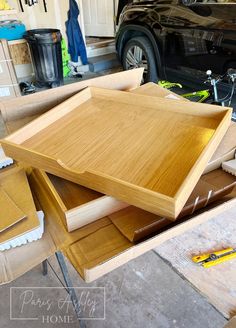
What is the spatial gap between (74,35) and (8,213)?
12.7 feet

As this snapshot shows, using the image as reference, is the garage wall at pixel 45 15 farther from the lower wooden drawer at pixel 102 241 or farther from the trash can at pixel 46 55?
the lower wooden drawer at pixel 102 241

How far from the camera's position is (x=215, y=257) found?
42.4 inches

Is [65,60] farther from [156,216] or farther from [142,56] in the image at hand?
[156,216]


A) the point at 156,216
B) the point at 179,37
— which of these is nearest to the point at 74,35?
the point at 179,37

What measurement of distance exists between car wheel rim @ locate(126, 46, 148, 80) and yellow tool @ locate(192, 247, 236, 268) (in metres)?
2.50

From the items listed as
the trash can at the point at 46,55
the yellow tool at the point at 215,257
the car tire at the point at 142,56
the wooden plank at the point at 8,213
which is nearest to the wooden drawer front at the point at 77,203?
the wooden plank at the point at 8,213

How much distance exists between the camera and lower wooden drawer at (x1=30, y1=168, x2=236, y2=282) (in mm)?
592

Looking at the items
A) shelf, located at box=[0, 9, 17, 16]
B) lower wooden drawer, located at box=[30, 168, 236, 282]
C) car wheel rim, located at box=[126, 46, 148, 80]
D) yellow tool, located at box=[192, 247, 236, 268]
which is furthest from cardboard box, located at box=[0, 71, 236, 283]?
shelf, located at box=[0, 9, 17, 16]

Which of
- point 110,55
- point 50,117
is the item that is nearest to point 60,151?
point 50,117

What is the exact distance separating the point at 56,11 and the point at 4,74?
1628mm

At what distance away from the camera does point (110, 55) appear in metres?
4.68

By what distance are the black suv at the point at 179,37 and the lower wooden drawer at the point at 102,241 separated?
→ 197cm

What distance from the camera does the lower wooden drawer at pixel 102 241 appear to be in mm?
592

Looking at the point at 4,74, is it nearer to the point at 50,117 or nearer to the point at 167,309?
the point at 50,117
